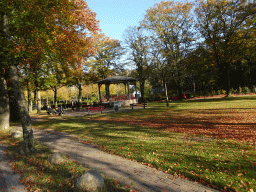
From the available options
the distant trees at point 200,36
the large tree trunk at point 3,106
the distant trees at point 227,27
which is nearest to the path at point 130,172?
the large tree trunk at point 3,106

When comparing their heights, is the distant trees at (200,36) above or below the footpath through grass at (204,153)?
above

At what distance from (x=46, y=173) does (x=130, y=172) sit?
2346 mm

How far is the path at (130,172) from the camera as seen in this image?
3.39 m

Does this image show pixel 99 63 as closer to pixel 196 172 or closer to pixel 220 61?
pixel 220 61

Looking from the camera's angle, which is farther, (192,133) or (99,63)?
(99,63)

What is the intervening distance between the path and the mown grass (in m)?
0.30

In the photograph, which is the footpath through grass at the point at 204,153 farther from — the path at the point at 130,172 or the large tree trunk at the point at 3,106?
the large tree trunk at the point at 3,106

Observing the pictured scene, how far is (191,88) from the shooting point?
45.0 meters

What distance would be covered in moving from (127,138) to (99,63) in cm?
2844

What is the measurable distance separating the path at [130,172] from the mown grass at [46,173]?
0.30 metres

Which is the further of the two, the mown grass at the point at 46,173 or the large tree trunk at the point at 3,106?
the large tree trunk at the point at 3,106

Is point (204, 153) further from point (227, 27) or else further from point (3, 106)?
point (227, 27)

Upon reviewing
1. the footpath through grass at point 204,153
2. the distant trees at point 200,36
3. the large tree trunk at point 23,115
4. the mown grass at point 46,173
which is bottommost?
the mown grass at point 46,173

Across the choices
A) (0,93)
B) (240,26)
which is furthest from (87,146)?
(240,26)
